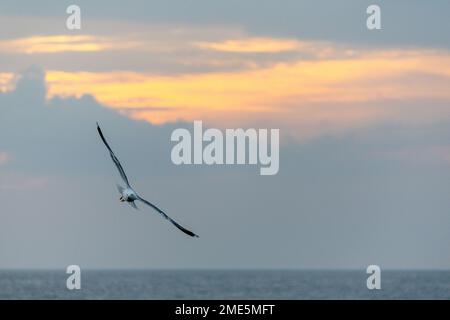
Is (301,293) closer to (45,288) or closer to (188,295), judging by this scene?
(188,295)
